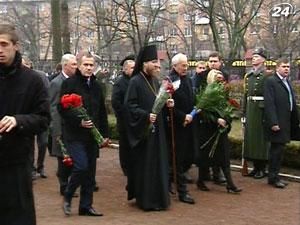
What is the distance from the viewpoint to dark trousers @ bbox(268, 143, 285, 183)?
878 centimetres

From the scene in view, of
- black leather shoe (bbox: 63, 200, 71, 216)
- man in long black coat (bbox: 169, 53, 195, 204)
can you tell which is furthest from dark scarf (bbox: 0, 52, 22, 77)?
man in long black coat (bbox: 169, 53, 195, 204)

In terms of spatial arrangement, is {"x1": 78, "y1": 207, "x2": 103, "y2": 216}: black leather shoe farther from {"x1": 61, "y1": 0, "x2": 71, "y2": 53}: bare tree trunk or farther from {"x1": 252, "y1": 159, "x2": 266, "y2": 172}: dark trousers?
{"x1": 61, "y1": 0, "x2": 71, "y2": 53}: bare tree trunk

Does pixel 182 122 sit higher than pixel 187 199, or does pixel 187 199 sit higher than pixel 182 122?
pixel 182 122

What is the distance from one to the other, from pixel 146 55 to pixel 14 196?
3552mm

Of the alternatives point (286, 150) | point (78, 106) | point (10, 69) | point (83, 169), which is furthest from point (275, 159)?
point (10, 69)

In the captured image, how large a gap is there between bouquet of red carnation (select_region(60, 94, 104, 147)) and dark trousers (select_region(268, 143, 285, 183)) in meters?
2.93

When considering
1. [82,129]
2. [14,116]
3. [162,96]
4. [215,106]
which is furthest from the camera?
[215,106]

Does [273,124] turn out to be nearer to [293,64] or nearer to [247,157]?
[247,157]

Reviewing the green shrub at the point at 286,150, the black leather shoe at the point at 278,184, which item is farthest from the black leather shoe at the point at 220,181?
the green shrub at the point at 286,150

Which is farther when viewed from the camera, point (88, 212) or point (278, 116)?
point (278, 116)

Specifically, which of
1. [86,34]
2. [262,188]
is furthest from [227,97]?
[86,34]

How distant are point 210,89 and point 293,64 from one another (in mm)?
12459

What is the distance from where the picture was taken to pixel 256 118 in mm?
9594

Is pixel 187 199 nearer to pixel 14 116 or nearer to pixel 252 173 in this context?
pixel 252 173
